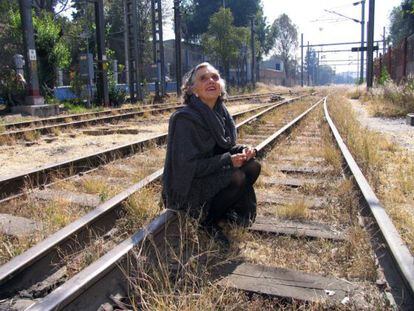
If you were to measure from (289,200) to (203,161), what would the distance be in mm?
1489

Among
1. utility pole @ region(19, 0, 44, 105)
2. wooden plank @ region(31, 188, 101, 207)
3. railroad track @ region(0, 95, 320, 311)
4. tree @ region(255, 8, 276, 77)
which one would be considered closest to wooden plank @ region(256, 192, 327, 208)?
railroad track @ region(0, 95, 320, 311)

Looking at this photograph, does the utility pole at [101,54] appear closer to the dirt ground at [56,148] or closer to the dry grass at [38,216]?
the dirt ground at [56,148]

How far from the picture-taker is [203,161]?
11.2ft

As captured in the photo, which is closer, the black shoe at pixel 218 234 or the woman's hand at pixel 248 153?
the black shoe at pixel 218 234

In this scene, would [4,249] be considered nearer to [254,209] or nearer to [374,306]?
[254,209]

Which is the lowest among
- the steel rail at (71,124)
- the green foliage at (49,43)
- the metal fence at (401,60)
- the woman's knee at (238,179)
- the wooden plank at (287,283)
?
the wooden plank at (287,283)

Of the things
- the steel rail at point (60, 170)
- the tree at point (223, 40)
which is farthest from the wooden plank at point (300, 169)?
the tree at point (223, 40)

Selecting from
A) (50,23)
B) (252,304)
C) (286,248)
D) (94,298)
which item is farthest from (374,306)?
(50,23)

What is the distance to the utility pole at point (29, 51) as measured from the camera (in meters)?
15.0

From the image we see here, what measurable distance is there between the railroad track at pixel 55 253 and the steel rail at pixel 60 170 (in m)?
1.35

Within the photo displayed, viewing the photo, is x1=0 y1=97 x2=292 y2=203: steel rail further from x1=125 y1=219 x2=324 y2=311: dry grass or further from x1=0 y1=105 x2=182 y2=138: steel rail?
x1=0 y1=105 x2=182 y2=138: steel rail

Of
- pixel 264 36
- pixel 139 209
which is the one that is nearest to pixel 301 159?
pixel 139 209

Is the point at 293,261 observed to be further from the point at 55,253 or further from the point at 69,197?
the point at 69,197

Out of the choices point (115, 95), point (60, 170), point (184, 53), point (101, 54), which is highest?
point (184, 53)
